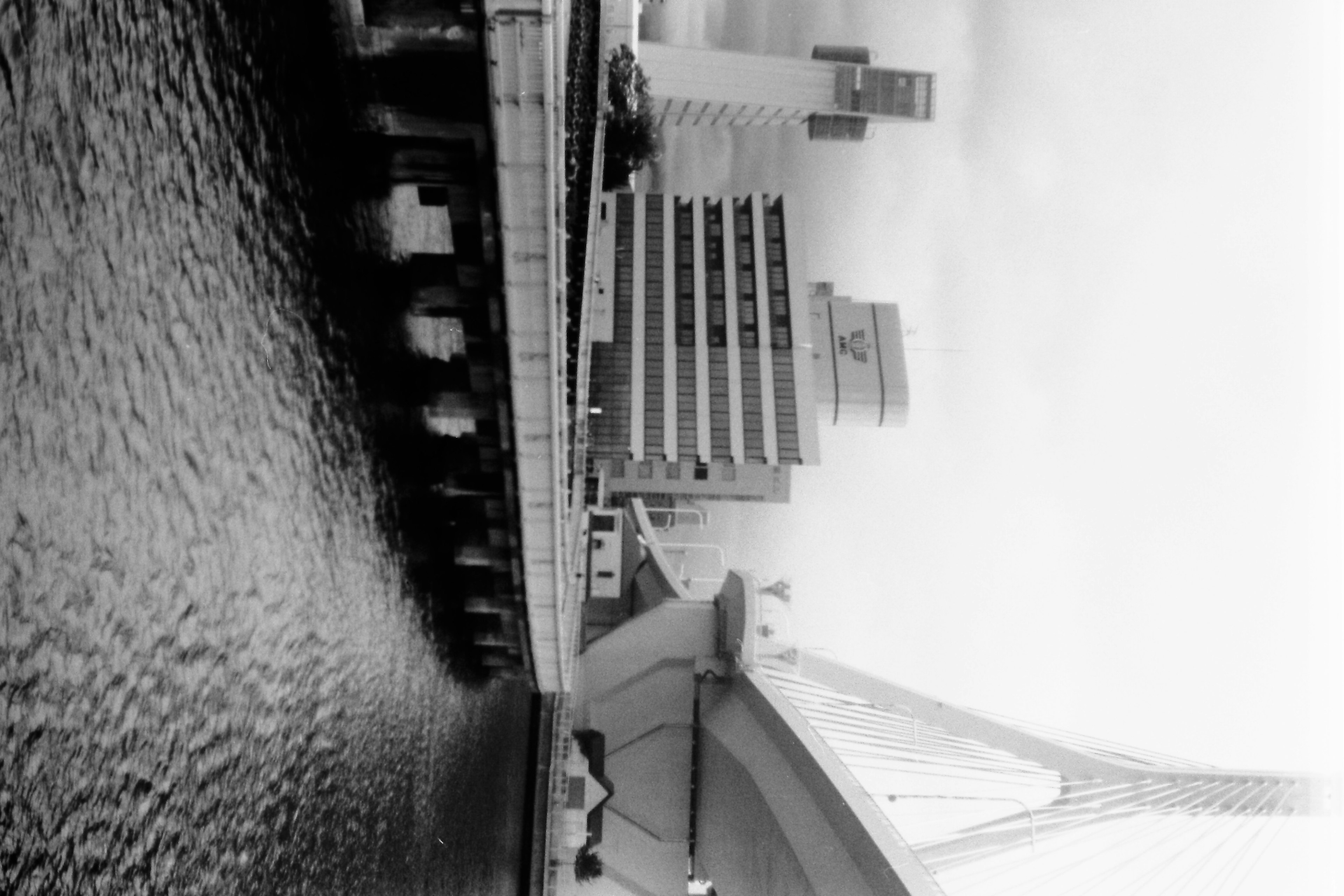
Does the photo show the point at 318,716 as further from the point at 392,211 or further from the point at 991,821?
the point at 991,821

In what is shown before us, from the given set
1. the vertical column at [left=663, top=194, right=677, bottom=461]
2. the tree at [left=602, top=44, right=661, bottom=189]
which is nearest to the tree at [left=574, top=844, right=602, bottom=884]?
the vertical column at [left=663, top=194, right=677, bottom=461]

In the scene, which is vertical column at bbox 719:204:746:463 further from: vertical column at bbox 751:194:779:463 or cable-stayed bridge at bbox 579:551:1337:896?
cable-stayed bridge at bbox 579:551:1337:896

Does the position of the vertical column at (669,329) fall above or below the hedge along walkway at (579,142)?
below

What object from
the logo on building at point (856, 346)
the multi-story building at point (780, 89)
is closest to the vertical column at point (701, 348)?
the logo on building at point (856, 346)

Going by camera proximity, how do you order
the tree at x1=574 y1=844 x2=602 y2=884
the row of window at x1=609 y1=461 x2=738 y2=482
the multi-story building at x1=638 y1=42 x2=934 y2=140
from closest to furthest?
the tree at x1=574 y1=844 x2=602 y2=884 → the row of window at x1=609 y1=461 x2=738 y2=482 → the multi-story building at x1=638 y1=42 x2=934 y2=140

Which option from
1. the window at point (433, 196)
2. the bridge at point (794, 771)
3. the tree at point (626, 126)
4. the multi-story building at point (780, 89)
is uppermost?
the multi-story building at point (780, 89)

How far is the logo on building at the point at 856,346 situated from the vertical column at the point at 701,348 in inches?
472

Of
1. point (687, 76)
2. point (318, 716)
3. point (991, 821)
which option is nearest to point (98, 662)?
point (318, 716)

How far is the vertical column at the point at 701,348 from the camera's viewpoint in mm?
40344

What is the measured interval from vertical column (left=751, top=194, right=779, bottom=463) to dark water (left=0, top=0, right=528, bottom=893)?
104ft

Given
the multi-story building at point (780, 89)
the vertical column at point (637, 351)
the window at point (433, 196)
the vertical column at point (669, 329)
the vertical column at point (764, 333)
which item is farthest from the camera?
the multi-story building at point (780, 89)

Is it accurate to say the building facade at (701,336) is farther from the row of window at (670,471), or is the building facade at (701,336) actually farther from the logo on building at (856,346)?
the logo on building at (856,346)

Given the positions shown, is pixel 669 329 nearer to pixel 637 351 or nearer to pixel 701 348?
pixel 701 348

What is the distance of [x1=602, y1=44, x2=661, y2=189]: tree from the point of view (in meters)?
30.5
